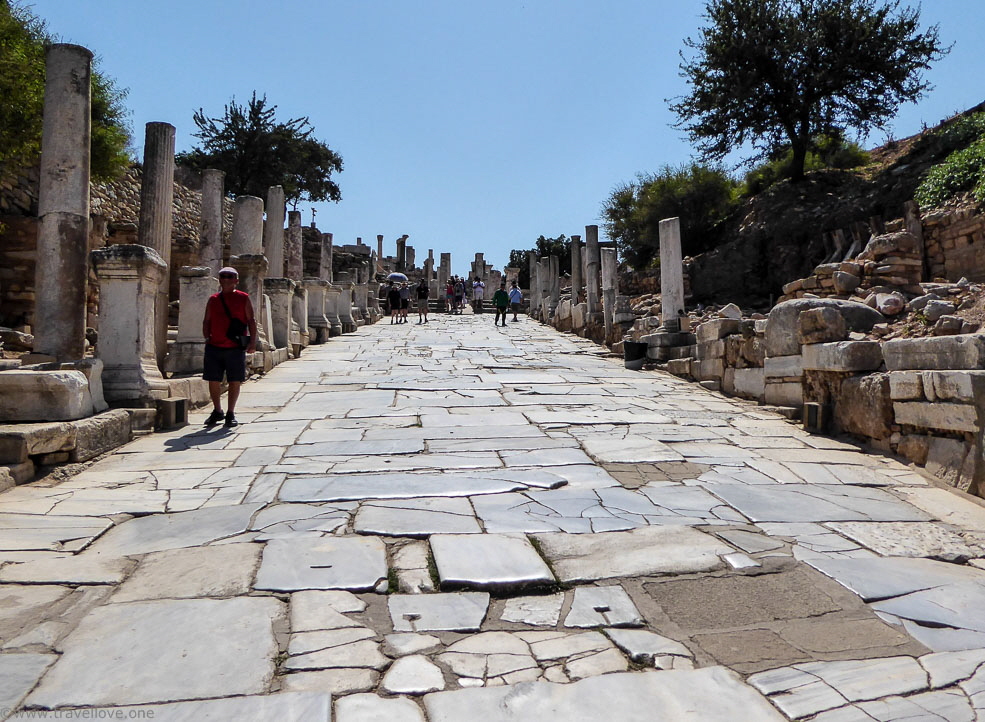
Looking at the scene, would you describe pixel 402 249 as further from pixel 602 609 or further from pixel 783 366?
pixel 602 609

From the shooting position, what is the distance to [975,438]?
464 cm

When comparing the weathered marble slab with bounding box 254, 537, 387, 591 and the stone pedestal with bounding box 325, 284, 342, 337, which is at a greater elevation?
the stone pedestal with bounding box 325, 284, 342, 337

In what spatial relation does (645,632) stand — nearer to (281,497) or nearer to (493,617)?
(493,617)

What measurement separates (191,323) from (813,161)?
990 inches

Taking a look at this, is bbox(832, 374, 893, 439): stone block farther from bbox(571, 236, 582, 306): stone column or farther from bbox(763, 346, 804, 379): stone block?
bbox(571, 236, 582, 306): stone column

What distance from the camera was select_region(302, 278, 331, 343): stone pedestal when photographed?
656 inches

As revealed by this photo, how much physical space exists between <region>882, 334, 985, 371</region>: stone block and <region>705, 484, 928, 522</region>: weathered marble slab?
116 centimetres

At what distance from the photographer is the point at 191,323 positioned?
934 cm

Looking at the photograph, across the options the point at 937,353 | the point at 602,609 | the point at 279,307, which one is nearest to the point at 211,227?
the point at 279,307

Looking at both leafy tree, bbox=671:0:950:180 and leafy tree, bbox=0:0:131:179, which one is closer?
leafy tree, bbox=0:0:131:179

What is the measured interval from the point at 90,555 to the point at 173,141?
29.2 feet

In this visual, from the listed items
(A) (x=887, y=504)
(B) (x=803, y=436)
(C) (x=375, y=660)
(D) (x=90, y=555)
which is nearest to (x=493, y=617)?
(C) (x=375, y=660)

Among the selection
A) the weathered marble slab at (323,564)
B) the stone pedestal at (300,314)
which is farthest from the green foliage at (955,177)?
the weathered marble slab at (323,564)

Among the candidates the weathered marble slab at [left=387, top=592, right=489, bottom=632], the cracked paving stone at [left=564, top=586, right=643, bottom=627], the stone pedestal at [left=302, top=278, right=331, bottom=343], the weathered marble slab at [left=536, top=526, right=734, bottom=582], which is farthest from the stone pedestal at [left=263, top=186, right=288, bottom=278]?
the cracked paving stone at [left=564, top=586, right=643, bottom=627]
